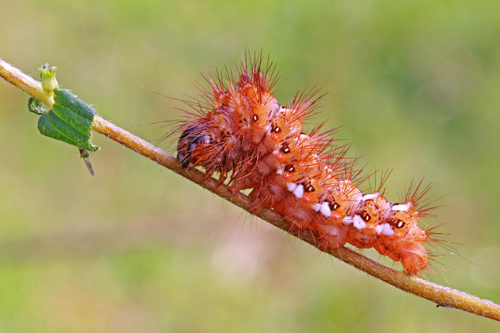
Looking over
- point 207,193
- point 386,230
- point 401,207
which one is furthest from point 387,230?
point 207,193

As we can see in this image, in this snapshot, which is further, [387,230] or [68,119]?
[387,230]

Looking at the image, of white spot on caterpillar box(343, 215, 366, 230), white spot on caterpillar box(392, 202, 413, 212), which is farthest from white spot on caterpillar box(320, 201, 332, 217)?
A: white spot on caterpillar box(392, 202, 413, 212)

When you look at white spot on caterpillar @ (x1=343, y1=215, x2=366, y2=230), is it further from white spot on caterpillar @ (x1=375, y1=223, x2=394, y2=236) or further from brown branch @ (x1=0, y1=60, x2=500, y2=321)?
brown branch @ (x1=0, y1=60, x2=500, y2=321)

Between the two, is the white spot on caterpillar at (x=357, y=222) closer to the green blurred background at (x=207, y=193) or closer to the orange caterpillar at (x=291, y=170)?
the orange caterpillar at (x=291, y=170)

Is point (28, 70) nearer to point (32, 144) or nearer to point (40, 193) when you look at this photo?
point (32, 144)

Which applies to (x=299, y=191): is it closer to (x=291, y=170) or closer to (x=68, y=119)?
(x=291, y=170)

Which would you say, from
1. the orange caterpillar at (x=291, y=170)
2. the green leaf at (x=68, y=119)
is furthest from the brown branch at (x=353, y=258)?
the orange caterpillar at (x=291, y=170)

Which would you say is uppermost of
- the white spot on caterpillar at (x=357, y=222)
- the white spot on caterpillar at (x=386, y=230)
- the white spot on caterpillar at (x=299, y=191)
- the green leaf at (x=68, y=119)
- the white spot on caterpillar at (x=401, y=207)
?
the white spot on caterpillar at (x=401, y=207)
